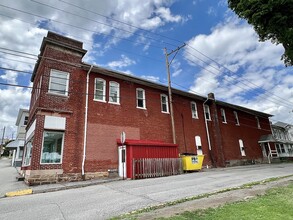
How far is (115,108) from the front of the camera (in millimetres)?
16859

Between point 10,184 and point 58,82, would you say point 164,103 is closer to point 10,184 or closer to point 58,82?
point 58,82

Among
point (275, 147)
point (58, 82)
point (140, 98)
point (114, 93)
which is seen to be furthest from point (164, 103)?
point (275, 147)

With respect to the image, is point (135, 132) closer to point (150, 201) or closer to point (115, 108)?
point (115, 108)

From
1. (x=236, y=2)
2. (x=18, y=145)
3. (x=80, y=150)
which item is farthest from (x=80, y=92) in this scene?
(x=18, y=145)

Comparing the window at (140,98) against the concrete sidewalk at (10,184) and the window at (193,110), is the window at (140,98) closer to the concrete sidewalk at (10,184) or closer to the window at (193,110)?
the window at (193,110)

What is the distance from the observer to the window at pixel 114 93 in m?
17.0

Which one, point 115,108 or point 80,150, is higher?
point 115,108

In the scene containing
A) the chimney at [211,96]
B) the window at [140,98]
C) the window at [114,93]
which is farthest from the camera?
the chimney at [211,96]

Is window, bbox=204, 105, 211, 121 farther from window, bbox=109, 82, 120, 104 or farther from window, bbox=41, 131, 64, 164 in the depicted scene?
window, bbox=41, 131, 64, 164

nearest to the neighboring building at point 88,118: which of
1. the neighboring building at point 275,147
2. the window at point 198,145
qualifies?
the window at point 198,145

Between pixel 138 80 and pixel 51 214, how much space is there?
13.8 meters

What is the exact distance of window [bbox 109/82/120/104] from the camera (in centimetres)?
1703

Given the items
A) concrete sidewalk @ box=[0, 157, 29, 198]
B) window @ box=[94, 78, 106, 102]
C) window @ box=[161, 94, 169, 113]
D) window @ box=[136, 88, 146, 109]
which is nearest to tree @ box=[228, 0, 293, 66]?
window @ box=[136, 88, 146, 109]

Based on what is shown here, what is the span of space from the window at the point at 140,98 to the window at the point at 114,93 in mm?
2059
